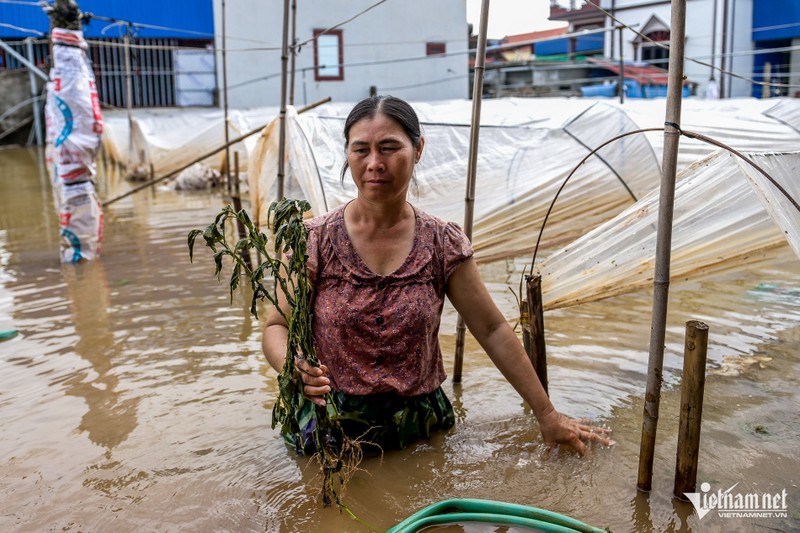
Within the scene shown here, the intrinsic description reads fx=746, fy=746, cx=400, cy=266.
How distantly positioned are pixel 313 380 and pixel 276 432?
93 centimetres

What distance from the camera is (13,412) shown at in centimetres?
300

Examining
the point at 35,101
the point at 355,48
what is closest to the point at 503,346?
the point at 35,101

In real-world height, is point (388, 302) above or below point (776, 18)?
below

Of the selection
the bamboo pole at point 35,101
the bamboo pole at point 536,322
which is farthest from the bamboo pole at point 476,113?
the bamboo pole at point 35,101

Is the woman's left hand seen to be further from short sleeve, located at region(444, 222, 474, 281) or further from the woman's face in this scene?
the woman's face

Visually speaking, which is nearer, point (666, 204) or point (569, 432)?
point (666, 204)

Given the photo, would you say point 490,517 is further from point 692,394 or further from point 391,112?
point 391,112

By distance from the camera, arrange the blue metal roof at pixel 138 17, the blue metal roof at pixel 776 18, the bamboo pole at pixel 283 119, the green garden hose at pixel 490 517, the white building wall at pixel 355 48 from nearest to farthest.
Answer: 1. the green garden hose at pixel 490 517
2. the bamboo pole at pixel 283 119
3. the blue metal roof at pixel 138 17
4. the white building wall at pixel 355 48
5. the blue metal roof at pixel 776 18

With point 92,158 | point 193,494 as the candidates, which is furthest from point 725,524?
point 92,158

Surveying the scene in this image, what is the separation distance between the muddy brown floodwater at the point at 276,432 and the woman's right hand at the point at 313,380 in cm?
45

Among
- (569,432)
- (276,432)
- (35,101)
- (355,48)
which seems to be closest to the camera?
(569,432)

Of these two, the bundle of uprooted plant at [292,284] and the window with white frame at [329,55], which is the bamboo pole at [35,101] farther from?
the bundle of uprooted plant at [292,284]

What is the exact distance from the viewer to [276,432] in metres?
2.80

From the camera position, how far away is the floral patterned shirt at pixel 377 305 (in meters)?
2.30
